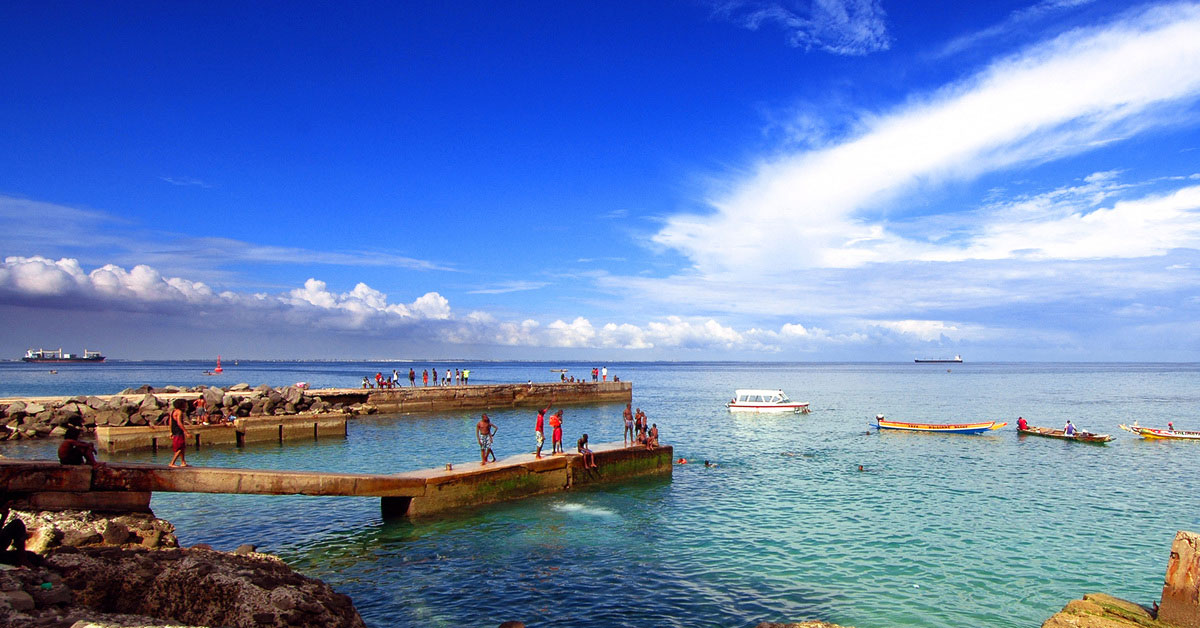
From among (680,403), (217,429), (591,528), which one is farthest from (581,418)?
(591,528)

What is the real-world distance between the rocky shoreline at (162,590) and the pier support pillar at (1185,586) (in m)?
13.6

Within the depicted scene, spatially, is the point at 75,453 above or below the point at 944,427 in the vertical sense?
above

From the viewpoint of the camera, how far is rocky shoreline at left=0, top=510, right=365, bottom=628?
9039 millimetres

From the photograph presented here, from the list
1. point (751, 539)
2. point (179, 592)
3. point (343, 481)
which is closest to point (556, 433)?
point (751, 539)

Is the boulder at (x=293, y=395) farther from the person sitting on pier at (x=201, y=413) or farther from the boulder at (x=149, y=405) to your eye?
the boulder at (x=149, y=405)

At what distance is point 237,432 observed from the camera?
3528 centimetres

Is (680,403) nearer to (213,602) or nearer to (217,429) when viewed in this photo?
(217,429)

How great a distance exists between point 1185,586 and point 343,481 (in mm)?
17123

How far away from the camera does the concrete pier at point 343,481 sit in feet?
42.5

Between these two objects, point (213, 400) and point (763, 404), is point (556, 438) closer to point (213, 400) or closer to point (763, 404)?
point (213, 400)

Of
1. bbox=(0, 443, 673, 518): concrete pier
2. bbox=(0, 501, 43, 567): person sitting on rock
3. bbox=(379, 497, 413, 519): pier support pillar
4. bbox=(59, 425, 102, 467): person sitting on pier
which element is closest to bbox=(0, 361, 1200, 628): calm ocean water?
bbox=(379, 497, 413, 519): pier support pillar

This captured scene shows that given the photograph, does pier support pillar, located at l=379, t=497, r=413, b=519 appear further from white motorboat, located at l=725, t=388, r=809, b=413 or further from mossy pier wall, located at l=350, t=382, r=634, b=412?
white motorboat, located at l=725, t=388, r=809, b=413

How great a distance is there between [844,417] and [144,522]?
52.8 meters

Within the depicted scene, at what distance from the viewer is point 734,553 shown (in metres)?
16.8
